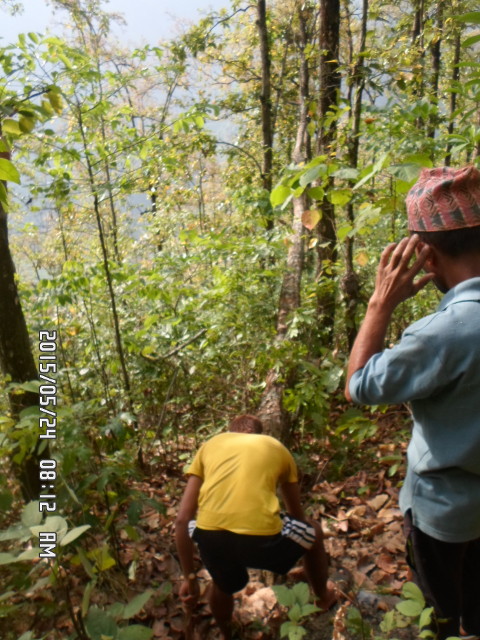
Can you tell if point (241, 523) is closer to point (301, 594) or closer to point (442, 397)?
point (301, 594)

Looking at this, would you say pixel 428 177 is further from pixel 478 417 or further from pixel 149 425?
pixel 149 425

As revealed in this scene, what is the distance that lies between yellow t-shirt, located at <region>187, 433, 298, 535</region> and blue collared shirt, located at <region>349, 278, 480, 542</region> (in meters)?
0.93

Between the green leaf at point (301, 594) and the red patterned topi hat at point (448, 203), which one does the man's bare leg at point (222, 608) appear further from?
the red patterned topi hat at point (448, 203)

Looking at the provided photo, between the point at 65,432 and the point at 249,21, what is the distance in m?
12.8

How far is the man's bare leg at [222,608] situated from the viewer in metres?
2.64

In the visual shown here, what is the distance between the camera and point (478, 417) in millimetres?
1521

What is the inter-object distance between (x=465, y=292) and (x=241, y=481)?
1529mm

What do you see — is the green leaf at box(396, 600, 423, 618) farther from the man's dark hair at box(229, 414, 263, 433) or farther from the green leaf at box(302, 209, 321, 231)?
the green leaf at box(302, 209, 321, 231)

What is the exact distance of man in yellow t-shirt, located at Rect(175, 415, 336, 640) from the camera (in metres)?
2.46

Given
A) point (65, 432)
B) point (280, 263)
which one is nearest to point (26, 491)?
point (65, 432)

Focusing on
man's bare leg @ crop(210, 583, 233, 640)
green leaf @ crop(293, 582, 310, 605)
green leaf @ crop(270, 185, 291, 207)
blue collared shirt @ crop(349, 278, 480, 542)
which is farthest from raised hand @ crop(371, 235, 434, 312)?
man's bare leg @ crop(210, 583, 233, 640)

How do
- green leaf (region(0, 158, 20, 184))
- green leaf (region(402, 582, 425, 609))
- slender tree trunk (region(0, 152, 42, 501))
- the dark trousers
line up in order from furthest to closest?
slender tree trunk (region(0, 152, 42, 501)) → the dark trousers → green leaf (region(402, 582, 425, 609)) → green leaf (region(0, 158, 20, 184))

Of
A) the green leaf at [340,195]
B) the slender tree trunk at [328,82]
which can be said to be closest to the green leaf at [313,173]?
the green leaf at [340,195]

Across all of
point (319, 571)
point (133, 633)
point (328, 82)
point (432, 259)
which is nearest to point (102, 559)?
point (133, 633)
